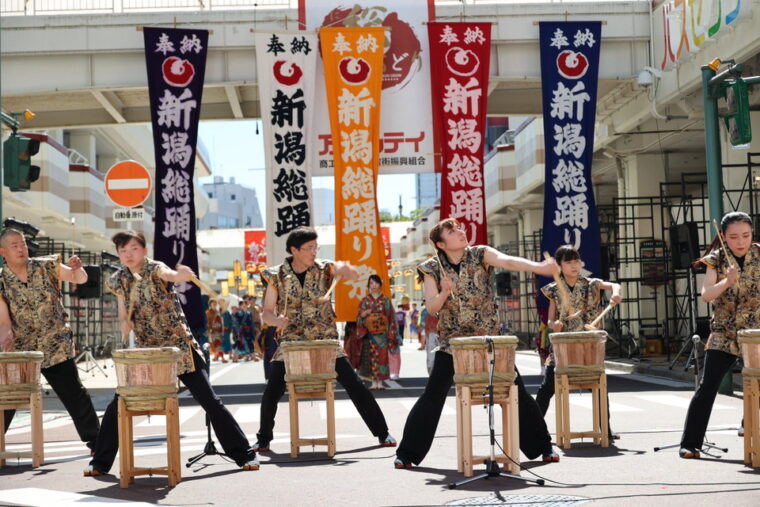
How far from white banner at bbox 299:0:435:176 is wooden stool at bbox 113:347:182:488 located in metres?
13.8

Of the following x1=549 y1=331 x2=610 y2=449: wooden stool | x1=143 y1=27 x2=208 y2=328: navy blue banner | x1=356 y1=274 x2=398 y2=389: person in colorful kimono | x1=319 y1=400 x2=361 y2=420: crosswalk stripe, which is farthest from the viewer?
x1=143 y1=27 x2=208 y2=328: navy blue banner

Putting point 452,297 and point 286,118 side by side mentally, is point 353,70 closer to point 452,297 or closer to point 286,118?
point 286,118

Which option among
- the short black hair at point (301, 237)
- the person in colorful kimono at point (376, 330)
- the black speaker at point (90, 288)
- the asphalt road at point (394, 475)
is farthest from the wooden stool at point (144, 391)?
the black speaker at point (90, 288)

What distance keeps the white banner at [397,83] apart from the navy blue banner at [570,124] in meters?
2.21

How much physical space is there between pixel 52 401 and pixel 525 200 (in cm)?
2344

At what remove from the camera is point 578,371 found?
397 inches

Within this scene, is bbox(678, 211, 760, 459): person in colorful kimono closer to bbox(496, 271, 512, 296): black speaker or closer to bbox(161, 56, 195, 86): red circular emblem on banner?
bbox(161, 56, 195, 86): red circular emblem on banner

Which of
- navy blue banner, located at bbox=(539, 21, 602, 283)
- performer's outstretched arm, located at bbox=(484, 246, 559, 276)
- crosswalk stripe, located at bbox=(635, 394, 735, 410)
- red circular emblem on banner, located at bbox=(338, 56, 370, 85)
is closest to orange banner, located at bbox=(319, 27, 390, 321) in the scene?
red circular emblem on banner, located at bbox=(338, 56, 370, 85)

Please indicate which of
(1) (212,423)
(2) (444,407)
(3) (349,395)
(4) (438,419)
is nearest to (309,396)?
(3) (349,395)

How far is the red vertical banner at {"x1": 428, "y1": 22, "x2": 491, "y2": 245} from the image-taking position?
2128 cm

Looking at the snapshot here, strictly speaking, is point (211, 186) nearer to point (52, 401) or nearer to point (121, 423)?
point (52, 401)

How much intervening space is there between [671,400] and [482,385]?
8.44 meters

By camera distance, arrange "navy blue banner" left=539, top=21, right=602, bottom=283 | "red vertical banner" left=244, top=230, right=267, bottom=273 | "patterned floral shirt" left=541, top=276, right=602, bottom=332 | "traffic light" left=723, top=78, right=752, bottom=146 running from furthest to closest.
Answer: "red vertical banner" left=244, top=230, right=267, bottom=273 → "navy blue banner" left=539, top=21, right=602, bottom=283 → "traffic light" left=723, top=78, right=752, bottom=146 → "patterned floral shirt" left=541, top=276, right=602, bottom=332

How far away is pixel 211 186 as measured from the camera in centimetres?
14775
